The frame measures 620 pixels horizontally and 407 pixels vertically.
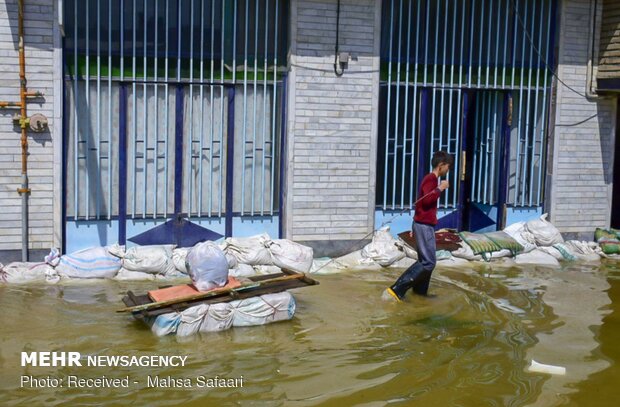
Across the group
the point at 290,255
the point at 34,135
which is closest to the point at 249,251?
the point at 290,255

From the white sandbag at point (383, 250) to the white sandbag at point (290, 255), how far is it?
0.94 meters

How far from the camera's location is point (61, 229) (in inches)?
406

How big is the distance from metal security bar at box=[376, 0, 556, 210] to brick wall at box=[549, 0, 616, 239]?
257 millimetres

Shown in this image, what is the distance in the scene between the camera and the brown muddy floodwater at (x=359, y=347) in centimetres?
606

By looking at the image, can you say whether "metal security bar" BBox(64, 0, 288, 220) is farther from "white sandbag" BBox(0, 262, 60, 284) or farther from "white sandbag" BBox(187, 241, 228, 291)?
"white sandbag" BBox(187, 241, 228, 291)

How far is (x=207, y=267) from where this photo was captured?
7.65 metres

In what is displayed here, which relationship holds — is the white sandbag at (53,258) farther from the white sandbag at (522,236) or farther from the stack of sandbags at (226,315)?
the white sandbag at (522,236)

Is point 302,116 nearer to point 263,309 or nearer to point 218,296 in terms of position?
point 263,309

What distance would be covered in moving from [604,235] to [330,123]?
4667 mm

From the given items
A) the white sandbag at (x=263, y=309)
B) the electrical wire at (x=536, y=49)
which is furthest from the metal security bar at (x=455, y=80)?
the white sandbag at (x=263, y=309)

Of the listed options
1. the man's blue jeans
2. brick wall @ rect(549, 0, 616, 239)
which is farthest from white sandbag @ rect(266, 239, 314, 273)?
brick wall @ rect(549, 0, 616, 239)

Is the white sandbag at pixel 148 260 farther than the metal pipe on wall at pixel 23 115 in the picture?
Yes

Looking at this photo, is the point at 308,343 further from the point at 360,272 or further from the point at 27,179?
the point at 27,179

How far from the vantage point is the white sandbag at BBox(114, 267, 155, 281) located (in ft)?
32.4
